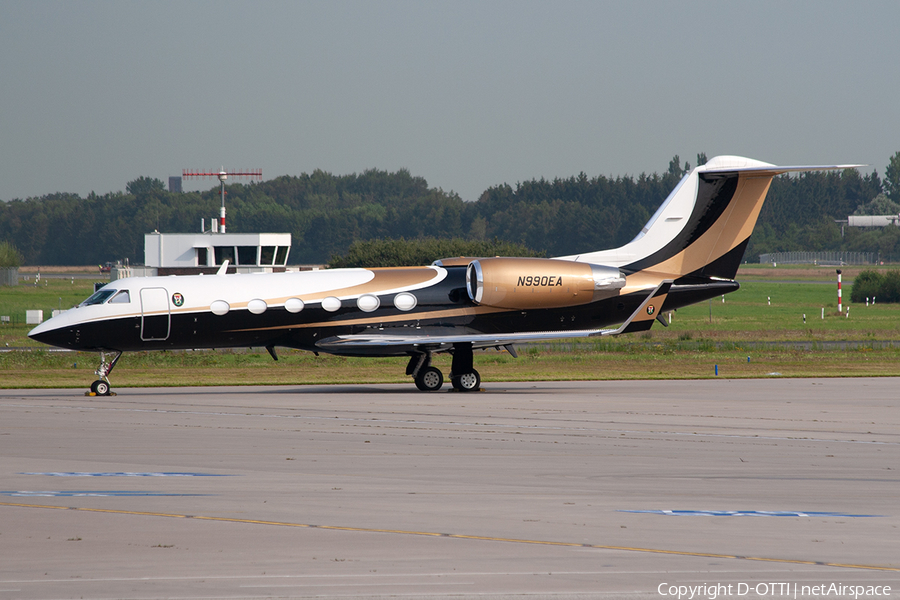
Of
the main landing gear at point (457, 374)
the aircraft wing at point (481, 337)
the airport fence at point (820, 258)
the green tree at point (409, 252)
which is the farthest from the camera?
the airport fence at point (820, 258)

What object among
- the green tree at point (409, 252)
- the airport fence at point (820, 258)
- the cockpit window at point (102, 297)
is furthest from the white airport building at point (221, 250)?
the airport fence at point (820, 258)

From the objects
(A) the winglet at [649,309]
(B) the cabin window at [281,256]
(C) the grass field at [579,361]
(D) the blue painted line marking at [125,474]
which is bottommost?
(C) the grass field at [579,361]

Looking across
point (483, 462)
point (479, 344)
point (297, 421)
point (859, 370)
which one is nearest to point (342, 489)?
point (483, 462)

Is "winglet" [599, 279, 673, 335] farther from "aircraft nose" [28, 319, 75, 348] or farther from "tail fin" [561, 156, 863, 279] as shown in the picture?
"aircraft nose" [28, 319, 75, 348]

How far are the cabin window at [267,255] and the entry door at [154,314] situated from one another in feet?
137

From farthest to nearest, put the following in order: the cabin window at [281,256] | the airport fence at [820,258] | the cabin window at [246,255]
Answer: the airport fence at [820,258], the cabin window at [281,256], the cabin window at [246,255]

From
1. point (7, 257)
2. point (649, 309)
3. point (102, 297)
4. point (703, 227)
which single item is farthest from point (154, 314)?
point (7, 257)

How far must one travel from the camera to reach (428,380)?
26766mm

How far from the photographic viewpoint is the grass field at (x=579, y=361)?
1194 inches

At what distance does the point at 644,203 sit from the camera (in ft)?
619

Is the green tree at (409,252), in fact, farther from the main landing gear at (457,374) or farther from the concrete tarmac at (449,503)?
the concrete tarmac at (449,503)

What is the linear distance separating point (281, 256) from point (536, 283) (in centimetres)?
4450

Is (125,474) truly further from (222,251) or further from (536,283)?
(222,251)

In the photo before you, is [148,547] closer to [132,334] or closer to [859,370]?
[132,334]
